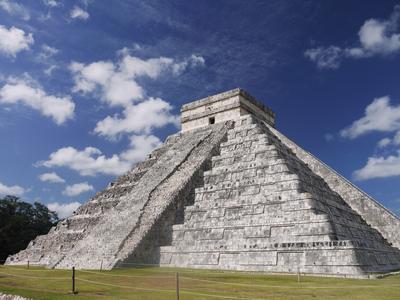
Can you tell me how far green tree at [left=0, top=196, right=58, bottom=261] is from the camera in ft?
87.1

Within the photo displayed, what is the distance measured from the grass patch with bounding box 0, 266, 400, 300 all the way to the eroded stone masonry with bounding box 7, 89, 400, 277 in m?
1.28

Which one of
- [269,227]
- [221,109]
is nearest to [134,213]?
[269,227]

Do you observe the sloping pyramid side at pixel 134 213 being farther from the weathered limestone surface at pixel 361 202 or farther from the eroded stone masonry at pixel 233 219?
the weathered limestone surface at pixel 361 202

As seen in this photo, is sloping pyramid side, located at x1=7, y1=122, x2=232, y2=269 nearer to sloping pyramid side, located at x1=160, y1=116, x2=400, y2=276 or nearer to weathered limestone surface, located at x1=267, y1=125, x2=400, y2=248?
sloping pyramid side, located at x1=160, y1=116, x2=400, y2=276

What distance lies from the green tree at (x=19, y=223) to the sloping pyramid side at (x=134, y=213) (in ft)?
23.4

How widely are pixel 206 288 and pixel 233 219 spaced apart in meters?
5.33

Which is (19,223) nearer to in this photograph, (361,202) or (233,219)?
(233,219)

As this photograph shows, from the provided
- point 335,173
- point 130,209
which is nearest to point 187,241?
point 130,209

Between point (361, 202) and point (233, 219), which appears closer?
point (233, 219)

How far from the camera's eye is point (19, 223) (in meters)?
27.6

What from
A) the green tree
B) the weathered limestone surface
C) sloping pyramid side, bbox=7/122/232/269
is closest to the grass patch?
sloping pyramid side, bbox=7/122/232/269

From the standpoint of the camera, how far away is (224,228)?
45.5 ft

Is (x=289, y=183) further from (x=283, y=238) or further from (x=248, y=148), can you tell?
(x=248, y=148)

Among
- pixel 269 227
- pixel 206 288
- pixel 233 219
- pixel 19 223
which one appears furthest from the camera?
pixel 19 223
